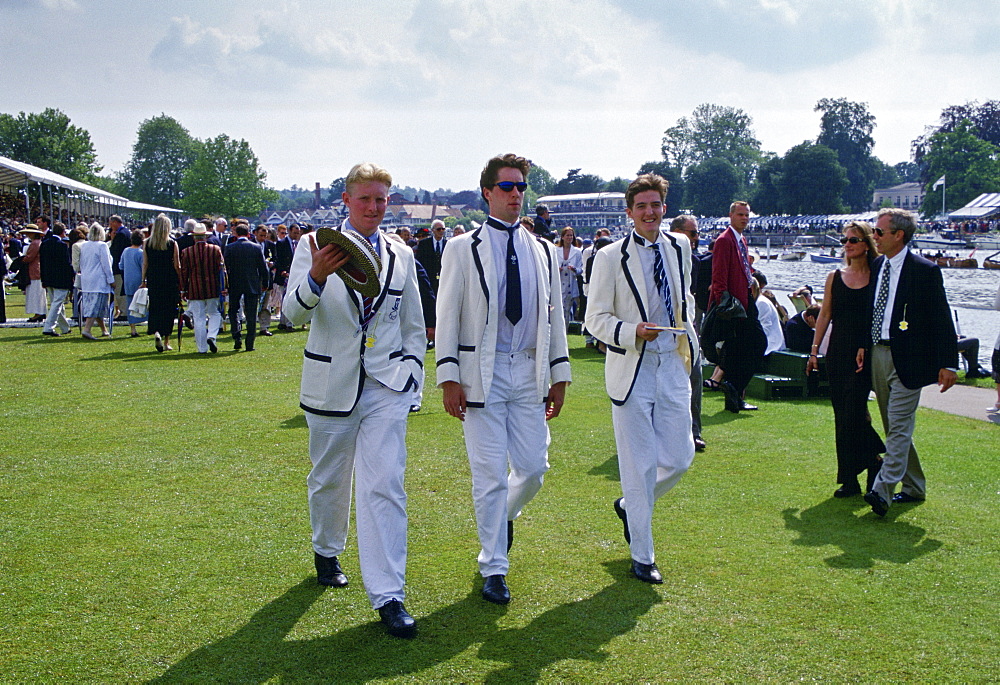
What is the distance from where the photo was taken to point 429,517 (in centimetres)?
623

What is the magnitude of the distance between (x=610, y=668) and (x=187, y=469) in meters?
4.66

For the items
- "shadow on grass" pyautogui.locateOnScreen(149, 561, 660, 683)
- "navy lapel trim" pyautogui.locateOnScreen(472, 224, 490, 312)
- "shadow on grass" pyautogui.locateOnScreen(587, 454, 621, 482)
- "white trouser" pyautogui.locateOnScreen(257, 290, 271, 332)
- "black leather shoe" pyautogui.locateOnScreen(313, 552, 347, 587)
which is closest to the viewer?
"shadow on grass" pyautogui.locateOnScreen(149, 561, 660, 683)

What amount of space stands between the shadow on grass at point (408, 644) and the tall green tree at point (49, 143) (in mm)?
119179

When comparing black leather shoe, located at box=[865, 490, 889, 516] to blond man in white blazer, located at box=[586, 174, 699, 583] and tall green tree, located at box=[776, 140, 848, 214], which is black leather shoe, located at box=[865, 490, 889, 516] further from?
tall green tree, located at box=[776, 140, 848, 214]

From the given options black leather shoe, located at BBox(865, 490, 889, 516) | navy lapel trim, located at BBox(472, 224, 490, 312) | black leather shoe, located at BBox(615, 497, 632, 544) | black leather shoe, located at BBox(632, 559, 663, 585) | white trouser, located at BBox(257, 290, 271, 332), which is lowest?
black leather shoe, located at BBox(865, 490, 889, 516)

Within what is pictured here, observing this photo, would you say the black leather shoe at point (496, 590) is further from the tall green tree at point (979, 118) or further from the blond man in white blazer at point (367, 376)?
the tall green tree at point (979, 118)

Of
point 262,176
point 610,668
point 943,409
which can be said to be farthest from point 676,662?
point 262,176

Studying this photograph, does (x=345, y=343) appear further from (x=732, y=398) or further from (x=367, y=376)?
(x=732, y=398)

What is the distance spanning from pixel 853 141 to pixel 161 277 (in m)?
150

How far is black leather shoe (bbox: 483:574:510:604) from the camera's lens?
468cm

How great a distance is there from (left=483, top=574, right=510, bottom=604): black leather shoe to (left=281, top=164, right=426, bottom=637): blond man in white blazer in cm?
57

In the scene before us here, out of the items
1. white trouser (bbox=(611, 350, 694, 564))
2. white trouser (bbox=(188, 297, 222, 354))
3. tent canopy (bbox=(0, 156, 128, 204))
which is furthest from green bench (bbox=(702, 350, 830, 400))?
tent canopy (bbox=(0, 156, 128, 204))

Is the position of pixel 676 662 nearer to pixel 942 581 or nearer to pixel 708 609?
pixel 708 609

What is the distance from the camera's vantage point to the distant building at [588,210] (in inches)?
6969
